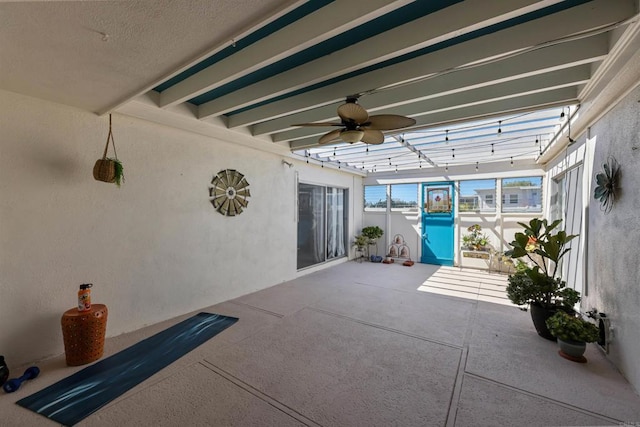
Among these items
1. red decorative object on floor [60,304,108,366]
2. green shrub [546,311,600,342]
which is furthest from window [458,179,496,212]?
red decorative object on floor [60,304,108,366]

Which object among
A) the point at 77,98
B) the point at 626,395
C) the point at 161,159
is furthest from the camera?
the point at 161,159

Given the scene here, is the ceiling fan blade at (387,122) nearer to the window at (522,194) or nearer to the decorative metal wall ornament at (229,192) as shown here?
the decorative metal wall ornament at (229,192)

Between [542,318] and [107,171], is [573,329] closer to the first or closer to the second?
[542,318]

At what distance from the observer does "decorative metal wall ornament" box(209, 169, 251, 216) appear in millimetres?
3857

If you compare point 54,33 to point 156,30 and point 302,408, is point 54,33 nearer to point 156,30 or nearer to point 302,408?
point 156,30

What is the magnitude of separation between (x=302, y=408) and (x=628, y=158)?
10.6 feet

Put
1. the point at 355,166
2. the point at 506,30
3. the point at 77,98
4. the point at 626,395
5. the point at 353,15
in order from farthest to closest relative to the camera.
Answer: the point at 355,166 < the point at 77,98 < the point at 626,395 < the point at 506,30 < the point at 353,15

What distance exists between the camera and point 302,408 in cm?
185

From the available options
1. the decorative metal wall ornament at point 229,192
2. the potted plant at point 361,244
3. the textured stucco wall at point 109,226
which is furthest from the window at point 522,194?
the decorative metal wall ornament at point 229,192

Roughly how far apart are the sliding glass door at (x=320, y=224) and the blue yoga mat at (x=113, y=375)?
2.89 m

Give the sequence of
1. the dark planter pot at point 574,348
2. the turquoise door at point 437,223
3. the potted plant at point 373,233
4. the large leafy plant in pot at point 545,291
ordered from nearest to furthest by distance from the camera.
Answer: the dark planter pot at point 574,348 → the large leafy plant in pot at point 545,291 → the turquoise door at point 437,223 → the potted plant at point 373,233

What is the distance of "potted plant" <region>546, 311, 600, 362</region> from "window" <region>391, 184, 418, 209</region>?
4815 millimetres

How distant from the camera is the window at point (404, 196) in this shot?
23.4 feet

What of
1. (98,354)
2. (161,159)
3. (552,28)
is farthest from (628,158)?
(98,354)
